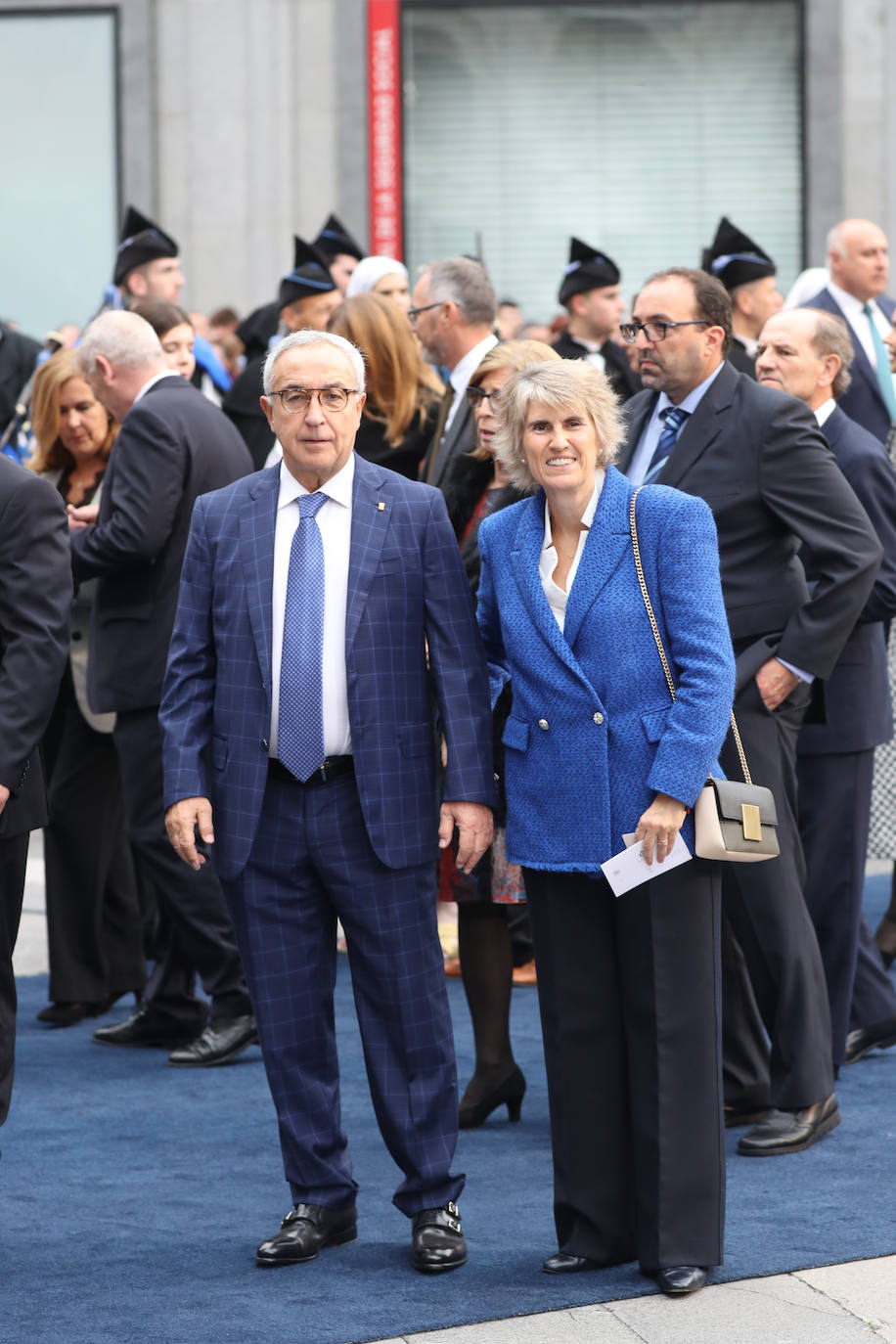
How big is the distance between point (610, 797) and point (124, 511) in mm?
2468

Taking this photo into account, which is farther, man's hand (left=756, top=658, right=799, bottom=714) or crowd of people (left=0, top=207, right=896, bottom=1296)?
man's hand (left=756, top=658, right=799, bottom=714)

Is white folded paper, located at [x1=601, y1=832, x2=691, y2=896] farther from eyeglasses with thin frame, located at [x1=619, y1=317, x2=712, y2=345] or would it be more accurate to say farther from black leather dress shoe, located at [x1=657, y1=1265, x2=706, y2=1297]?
eyeglasses with thin frame, located at [x1=619, y1=317, x2=712, y2=345]

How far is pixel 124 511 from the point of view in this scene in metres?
6.11

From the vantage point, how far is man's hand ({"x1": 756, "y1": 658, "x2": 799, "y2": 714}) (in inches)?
198

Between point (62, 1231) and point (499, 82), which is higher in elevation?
point (499, 82)

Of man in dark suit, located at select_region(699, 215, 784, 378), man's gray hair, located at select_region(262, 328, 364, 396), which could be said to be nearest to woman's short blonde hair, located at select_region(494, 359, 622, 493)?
man's gray hair, located at select_region(262, 328, 364, 396)

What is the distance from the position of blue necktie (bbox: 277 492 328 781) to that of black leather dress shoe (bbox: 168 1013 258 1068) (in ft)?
7.48

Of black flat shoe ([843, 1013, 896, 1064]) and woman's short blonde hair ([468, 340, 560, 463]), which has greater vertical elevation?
woman's short blonde hair ([468, 340, 560, 463])

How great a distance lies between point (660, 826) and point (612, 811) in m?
0.13

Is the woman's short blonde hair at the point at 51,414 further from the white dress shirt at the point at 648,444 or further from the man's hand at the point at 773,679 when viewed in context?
the man's hand at the point at 773,679

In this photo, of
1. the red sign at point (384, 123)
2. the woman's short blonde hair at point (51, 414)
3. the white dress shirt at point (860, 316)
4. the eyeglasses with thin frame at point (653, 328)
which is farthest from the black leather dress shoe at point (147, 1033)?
the red sign at point (384, 123)

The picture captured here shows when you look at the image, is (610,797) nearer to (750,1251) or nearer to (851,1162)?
(750,1251)

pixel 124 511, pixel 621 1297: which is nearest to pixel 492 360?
pixel 124 511

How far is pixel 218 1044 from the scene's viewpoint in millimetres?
6320
